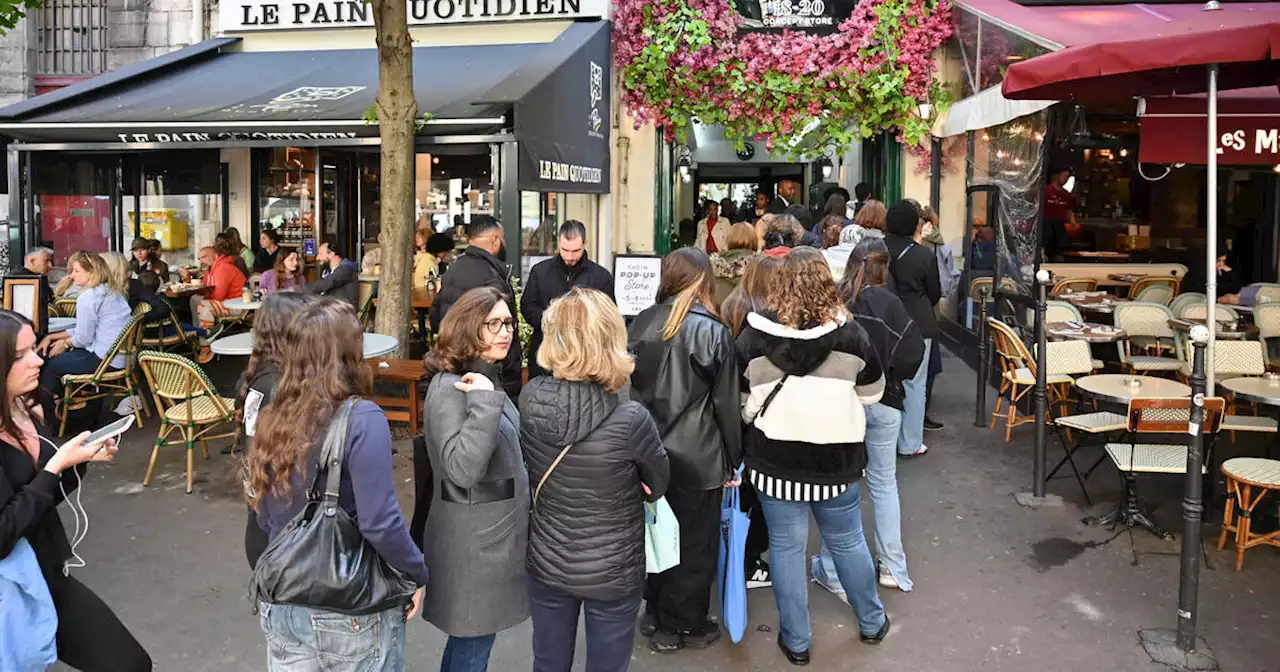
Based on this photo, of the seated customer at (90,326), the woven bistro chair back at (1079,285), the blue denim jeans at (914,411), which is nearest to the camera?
the blue denim jeans at (914,411)

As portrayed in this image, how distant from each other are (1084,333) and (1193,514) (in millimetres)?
4359

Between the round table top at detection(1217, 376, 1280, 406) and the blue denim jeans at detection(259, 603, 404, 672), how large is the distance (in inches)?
197

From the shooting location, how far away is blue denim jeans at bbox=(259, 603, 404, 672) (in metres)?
2.78

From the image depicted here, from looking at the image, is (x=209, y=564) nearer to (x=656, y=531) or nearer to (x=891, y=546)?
(x=656, y=531)

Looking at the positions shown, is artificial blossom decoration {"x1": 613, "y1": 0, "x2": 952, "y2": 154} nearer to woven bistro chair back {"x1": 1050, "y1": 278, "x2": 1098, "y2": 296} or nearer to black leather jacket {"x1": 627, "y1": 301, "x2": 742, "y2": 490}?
woven bistro chair back {"x1": 1050, "y1": 278, "x2": 1098, "y2": 296}

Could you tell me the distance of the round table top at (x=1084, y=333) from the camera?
829 centimetres

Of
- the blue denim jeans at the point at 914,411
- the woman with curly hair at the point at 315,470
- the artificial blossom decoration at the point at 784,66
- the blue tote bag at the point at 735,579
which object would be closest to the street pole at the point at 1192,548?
the blue tote bag at the point at 735,579

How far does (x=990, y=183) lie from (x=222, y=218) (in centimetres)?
1013

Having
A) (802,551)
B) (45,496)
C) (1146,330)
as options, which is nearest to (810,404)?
(802,551)

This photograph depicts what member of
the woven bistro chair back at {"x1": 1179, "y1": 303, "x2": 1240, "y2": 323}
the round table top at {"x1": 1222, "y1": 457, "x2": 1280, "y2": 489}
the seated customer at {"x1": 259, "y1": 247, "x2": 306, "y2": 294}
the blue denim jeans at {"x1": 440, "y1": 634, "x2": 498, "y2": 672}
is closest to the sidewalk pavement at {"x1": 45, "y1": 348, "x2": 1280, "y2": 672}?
the round table top at {"x1": 1222, "y1": 457, "x2": 1280, "y2": 489}

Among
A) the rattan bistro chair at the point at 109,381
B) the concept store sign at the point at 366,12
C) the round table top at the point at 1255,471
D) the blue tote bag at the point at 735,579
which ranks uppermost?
the concept store sign at the point at 366,12

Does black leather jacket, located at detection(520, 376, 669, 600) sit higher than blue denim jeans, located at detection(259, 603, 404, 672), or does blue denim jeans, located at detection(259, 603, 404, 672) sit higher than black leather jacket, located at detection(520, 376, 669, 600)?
black leather jacket, located at detection(520, 376, 669, 600)

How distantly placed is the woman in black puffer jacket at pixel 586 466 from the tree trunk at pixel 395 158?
476cm

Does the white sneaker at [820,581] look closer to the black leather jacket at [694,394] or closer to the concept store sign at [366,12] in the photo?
the black leather jacket at [694,394]
